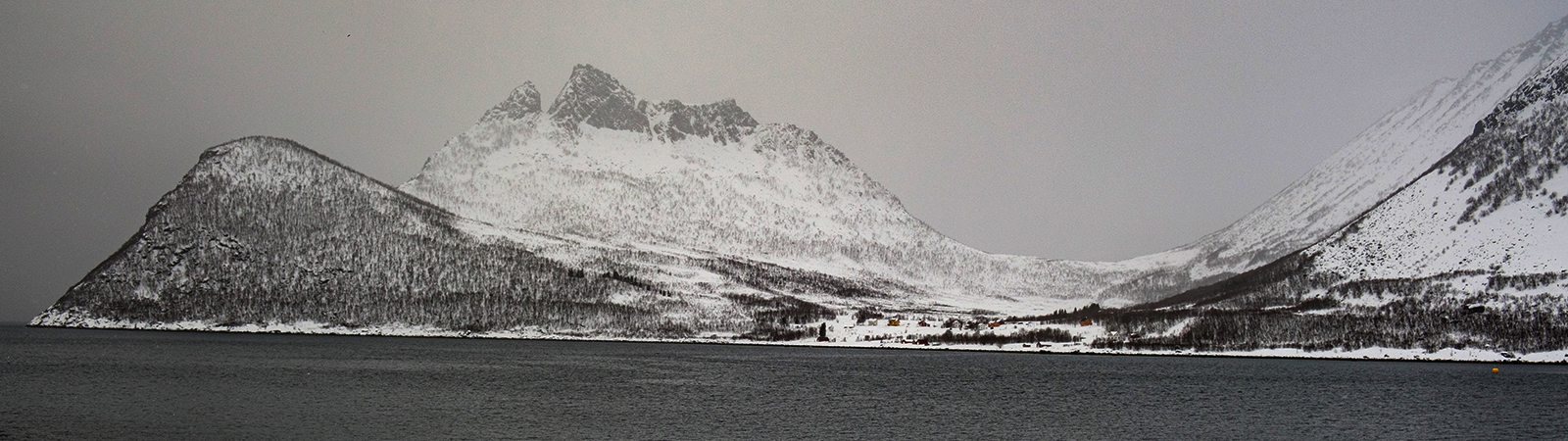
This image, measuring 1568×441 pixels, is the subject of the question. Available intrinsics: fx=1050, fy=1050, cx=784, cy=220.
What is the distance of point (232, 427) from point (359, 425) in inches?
343

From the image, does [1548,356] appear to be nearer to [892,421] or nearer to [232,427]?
[892,421]

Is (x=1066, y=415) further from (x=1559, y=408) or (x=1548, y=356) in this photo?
(x=1548, y=356)

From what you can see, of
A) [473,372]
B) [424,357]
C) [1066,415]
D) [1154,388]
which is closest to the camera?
[1066,415]

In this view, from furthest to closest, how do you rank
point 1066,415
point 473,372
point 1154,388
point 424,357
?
1. point 424,357
2. point 473,372
3. point 1154,388
4. point 1066,415

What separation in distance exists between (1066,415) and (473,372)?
3067 inches

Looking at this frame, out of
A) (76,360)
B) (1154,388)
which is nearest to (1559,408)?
(1154,388)

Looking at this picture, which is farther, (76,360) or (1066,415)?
(76,360)

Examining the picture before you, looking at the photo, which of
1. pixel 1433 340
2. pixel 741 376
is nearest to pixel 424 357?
pixel 741 376

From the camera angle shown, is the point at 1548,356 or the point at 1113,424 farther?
the point at 1548,356

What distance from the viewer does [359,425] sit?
7950 centimetres

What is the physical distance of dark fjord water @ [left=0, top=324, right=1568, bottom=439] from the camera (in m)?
80.9

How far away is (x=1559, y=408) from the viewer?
99.8 m

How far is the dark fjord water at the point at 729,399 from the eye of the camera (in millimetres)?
80875

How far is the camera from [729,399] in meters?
106
